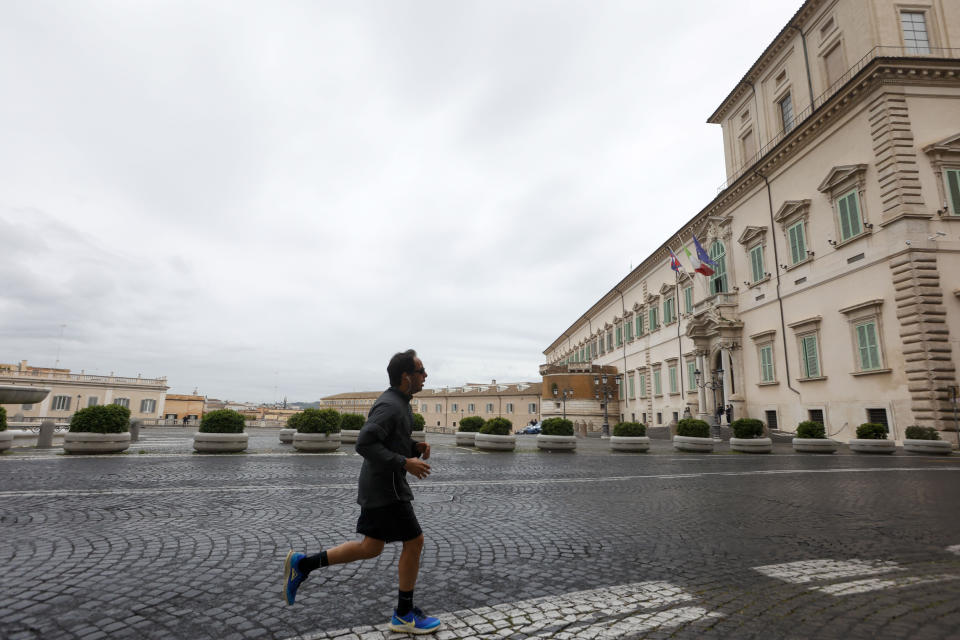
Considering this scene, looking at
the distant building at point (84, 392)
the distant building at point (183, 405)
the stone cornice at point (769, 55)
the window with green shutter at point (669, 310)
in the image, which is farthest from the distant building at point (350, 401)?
the stone cornice at point (769, 55)

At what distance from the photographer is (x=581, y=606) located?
344 centimetres

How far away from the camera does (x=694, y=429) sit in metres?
18.4

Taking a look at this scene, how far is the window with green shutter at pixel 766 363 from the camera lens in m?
24.7

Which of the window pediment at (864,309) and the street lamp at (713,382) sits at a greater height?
the window pediment at (864,309)

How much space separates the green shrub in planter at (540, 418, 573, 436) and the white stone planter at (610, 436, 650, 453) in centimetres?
199

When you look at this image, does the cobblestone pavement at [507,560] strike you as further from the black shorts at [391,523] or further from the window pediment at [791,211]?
the window pediment at [791,211]

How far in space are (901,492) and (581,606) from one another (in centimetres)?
829

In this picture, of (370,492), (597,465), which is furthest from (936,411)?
(370,492)

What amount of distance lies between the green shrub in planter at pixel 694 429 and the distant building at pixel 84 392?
52850 millimetres

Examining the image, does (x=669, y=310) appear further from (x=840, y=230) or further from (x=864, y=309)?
(x=864, y=309)

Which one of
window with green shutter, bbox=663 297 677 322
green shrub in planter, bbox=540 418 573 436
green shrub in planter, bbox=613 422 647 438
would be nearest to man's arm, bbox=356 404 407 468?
green shrub in planter, bbox=540 418 573 436

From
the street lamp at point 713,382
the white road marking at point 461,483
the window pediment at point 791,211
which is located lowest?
the white road marking at point 461,483

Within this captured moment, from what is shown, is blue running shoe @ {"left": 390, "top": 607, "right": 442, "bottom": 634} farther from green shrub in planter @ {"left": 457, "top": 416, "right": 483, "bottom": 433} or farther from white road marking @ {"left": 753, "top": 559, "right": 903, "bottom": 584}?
green shrub in planter @ {"left": 457, "top": 416, "right": 483, "bottom": 433}

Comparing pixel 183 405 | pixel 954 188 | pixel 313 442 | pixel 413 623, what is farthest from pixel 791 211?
pixel 183 405
